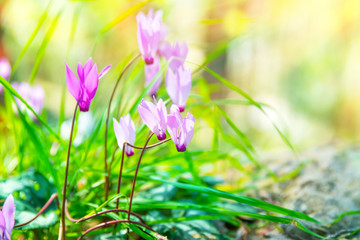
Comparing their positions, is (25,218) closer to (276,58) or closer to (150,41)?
(150,41)

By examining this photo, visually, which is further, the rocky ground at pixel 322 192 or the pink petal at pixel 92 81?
the rocky ground at pixel 322 192

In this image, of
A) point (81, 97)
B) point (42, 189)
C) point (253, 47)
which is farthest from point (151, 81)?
point (253, 47)

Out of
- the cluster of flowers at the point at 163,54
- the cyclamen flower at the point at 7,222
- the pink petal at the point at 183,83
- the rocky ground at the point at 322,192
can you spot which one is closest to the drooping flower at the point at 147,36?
the cluster of flowers at the point at 163,54

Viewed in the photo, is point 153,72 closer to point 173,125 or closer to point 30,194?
point 173,125

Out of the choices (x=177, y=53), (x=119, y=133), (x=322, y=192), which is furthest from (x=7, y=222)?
(x=322, y=192)

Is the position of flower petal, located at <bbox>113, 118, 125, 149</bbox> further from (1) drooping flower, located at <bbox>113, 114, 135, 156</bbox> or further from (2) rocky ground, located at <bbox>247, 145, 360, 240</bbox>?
(2) rocky ground, located at <bbox>247, 145, 360, 240</bbox>

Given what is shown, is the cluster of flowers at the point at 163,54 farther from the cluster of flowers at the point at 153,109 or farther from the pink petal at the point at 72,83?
the pink petal at the point at 72,83
